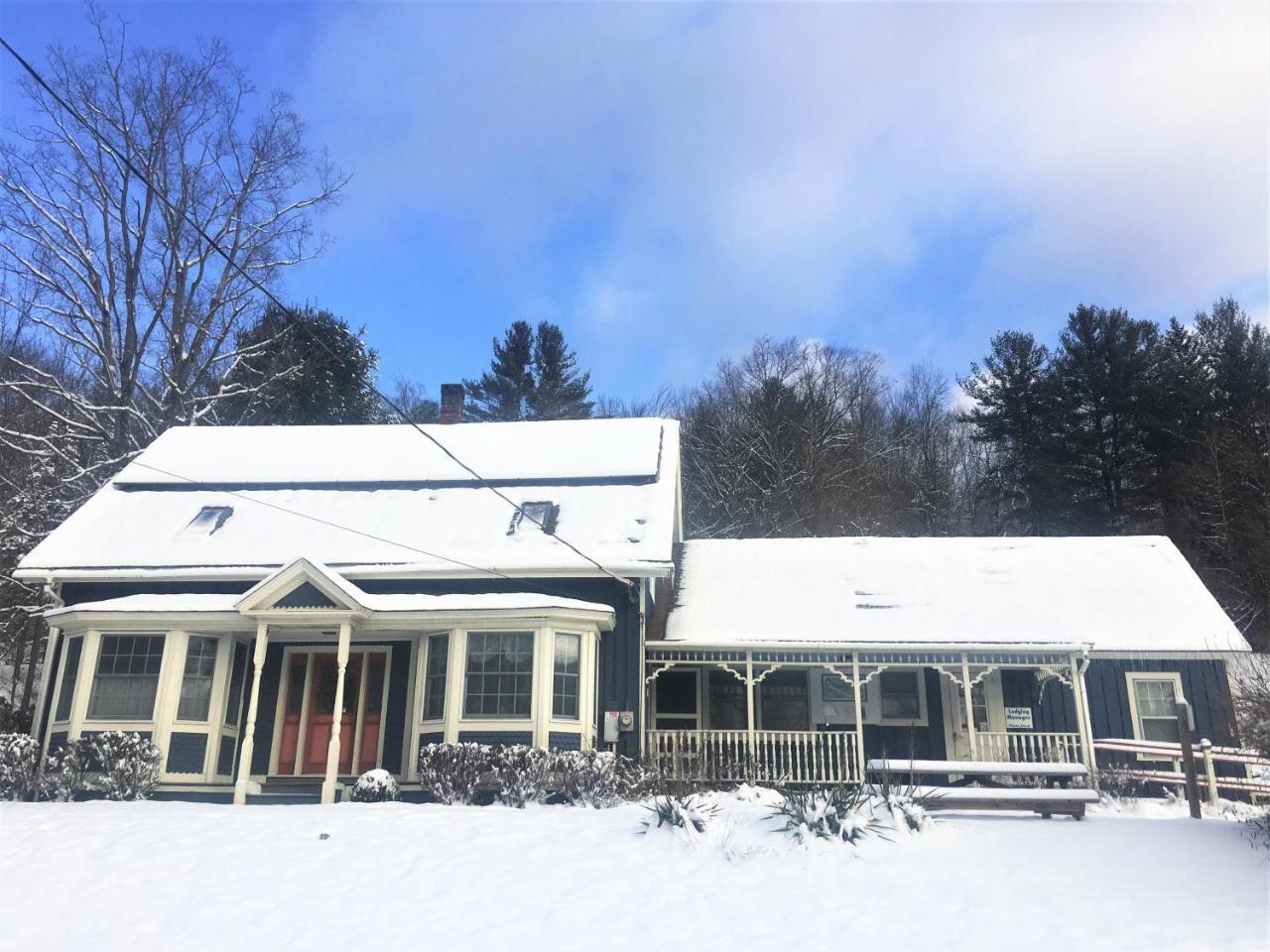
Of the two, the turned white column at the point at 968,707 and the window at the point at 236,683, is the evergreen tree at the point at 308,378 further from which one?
the turned white column at the point at 968,707

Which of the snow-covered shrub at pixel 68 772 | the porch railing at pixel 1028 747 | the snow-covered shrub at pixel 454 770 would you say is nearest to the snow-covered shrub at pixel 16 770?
the snow-covered shrub at pixel 68 772

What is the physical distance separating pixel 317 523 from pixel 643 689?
6264 millimetres

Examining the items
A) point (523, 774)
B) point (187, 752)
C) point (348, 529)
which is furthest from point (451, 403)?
point (523, 774)

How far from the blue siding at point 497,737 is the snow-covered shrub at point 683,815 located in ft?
12.8

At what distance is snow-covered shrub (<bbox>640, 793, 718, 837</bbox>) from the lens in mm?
10176

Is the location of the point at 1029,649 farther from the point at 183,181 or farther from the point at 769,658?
the point at 183,181

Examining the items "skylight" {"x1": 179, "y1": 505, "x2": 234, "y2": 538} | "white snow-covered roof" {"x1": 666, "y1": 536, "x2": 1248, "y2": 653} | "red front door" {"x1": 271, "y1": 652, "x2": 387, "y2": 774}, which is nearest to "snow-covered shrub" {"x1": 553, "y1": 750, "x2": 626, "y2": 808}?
"white snow-covered roof" {"x1": 666, "y1": 536, "x2": 1248, "y2": 653}

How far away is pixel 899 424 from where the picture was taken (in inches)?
1602

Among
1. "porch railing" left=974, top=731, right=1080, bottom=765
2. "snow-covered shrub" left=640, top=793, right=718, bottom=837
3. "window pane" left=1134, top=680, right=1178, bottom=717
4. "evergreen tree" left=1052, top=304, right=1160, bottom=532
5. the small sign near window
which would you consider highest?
"evergreen tree" left=1052, top=304, right=1160, bottom=532

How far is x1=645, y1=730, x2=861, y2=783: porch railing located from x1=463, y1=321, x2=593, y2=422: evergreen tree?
1076 inches

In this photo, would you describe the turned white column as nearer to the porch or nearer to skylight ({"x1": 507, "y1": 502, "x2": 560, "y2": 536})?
the porch

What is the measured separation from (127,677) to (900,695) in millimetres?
12231

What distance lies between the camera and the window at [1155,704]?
55.6 ft

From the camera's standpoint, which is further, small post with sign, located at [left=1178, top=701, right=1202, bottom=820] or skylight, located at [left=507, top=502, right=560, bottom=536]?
skylight, located at [left=507, top=502, right=560, bottom=536]
